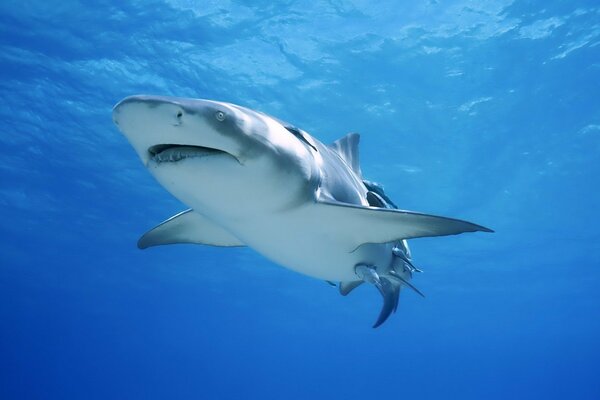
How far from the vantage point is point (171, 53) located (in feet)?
42.5

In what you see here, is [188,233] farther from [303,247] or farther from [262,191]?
[262,191]

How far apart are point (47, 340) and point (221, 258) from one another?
7659 cm

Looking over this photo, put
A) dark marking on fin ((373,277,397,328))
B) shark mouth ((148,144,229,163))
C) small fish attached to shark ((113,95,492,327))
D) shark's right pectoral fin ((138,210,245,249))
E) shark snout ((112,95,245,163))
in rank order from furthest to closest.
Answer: dark marking on fin ((373,277,397,328)) < shark's right pectoral fin ((138,210,245,249)) < shark mouth ((148,144,229,163)) < small fish attached to shark ((113,95,492,327)) < shark snout ((112,95,245,163))

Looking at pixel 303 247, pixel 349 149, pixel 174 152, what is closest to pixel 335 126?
pixel 349 149

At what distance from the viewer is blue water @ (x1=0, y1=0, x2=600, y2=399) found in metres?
11.8

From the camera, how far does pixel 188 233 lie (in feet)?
16.4

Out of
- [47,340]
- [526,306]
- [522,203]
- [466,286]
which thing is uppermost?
[526,306]

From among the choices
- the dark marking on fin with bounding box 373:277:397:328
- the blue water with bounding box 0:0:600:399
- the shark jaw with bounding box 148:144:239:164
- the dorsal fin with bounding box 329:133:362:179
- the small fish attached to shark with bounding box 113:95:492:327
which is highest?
the blue water with bounding box 0:0:600:399

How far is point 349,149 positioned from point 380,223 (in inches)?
90.0

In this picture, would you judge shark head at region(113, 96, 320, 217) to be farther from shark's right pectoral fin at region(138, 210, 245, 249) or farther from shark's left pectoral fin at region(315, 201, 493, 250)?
shark's right pectoral fin at region(138, 210, 245, 249)

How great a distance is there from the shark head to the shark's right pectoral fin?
141cm

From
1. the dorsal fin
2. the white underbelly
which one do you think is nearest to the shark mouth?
the white underbelly

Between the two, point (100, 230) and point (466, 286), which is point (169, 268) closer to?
point (100, 230)

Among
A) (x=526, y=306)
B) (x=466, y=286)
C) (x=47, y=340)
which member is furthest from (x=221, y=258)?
(x=47, y=340)
